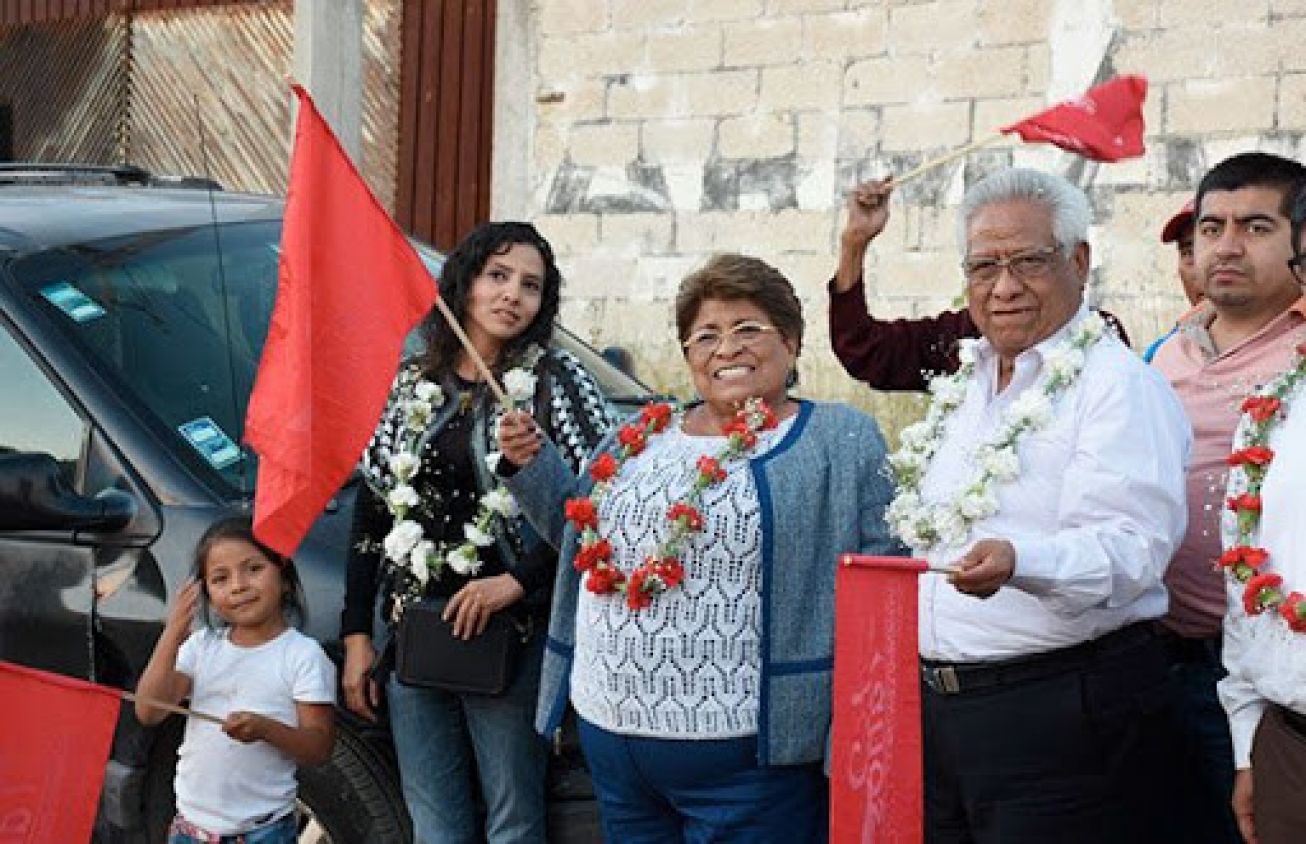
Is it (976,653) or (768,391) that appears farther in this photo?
(768,391)

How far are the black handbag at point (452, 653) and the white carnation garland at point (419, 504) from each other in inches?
3.2

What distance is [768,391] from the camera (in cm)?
436

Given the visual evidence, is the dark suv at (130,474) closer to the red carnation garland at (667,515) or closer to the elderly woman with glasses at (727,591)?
the elderly woman with glasses at (727,591)

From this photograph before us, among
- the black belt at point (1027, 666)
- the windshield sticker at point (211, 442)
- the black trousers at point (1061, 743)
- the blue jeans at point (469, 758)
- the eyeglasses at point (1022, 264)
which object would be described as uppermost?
the eyeglasses at point (1022, 264)

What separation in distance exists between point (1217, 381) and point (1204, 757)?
738mm

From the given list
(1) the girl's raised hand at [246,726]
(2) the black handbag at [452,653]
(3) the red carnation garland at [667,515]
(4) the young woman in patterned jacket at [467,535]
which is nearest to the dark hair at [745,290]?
(3) the red carnation garland at [667,515]

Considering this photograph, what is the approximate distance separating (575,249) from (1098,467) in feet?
25.6

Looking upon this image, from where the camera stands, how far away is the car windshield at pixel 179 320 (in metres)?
5.25

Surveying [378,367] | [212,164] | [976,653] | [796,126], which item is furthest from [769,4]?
[976,653]

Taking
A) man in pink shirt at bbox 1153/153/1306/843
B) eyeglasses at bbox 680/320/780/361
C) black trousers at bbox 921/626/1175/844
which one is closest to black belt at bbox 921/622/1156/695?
black trousers at bbox 921/626/1175/844

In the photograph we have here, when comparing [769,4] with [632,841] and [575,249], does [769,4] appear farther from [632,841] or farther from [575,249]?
[632,841]

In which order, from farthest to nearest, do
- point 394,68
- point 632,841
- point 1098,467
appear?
1. point 394,68
2. point 632,841
3. point 1098,467

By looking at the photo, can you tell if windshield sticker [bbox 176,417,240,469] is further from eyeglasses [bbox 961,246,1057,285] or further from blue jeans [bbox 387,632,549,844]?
eyeglasses [bbox 961,246,1057,285]

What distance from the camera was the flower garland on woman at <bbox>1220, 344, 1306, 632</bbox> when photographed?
3.60 metres
